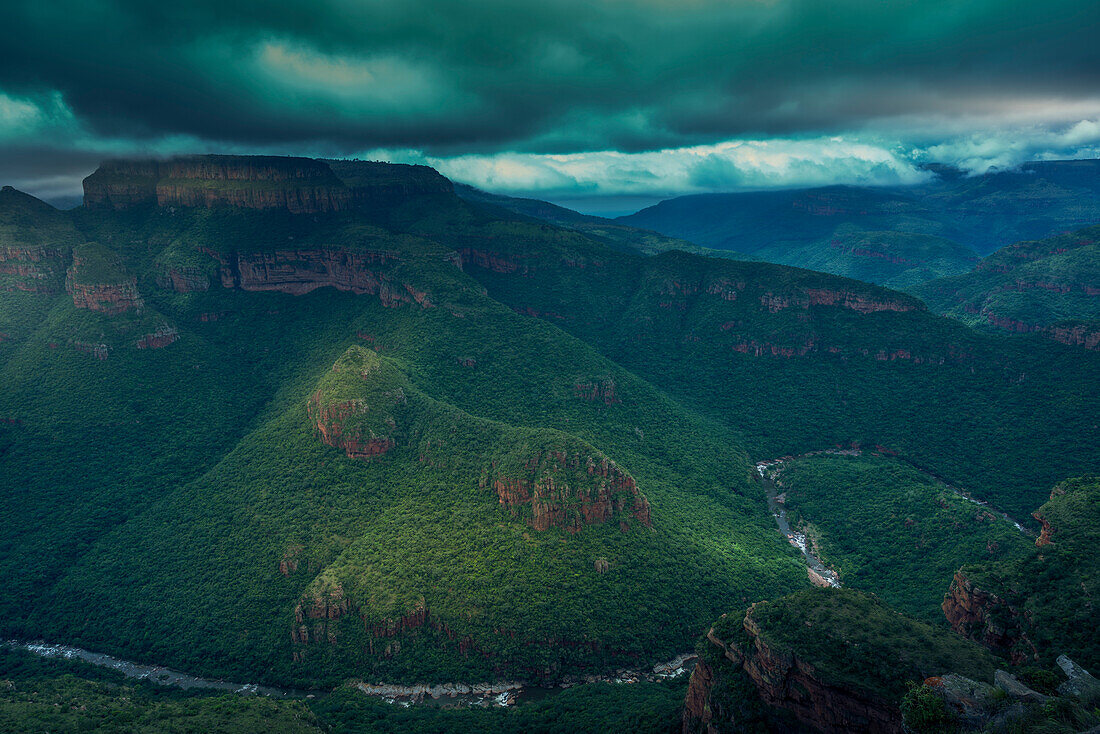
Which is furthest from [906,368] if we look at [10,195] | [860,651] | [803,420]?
[10,195]

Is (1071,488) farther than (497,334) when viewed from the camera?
No

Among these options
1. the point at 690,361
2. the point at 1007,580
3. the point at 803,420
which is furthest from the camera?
the point at 690,361

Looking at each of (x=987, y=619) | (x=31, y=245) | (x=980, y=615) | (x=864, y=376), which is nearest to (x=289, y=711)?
(x=987, y=619)

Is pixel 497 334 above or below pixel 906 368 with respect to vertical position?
above

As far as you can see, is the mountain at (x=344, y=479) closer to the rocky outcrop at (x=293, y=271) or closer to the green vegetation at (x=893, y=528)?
the rocky outcrop at (x=293, y=271)

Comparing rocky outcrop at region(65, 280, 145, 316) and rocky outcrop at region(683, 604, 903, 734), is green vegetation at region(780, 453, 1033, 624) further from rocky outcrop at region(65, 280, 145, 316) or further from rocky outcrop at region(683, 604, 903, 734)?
rocky outcrop at region(65, 280, 145, 316)

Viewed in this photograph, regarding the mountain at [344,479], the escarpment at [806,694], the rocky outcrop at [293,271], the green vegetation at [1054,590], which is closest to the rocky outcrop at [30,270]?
the mountain at [344,479]

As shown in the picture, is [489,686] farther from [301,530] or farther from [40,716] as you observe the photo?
[40,716]
